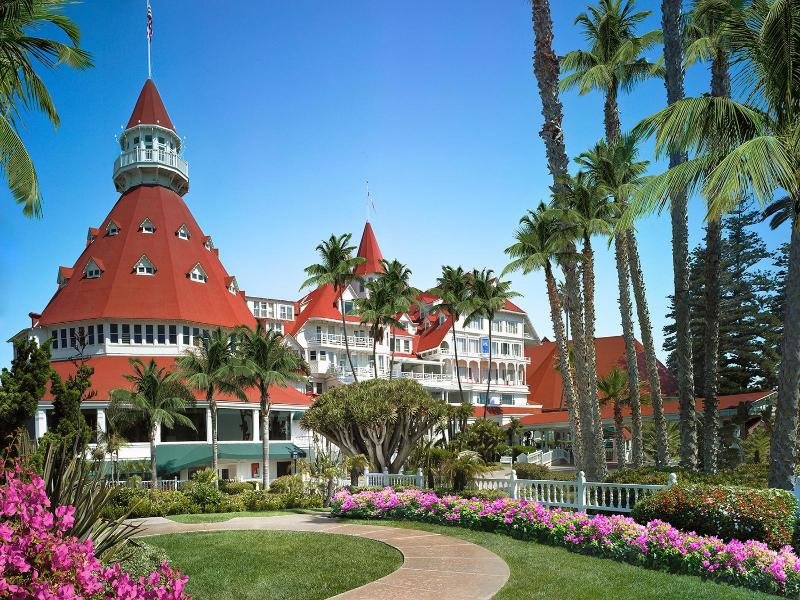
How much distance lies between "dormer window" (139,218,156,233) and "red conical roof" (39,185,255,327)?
0.26 meters

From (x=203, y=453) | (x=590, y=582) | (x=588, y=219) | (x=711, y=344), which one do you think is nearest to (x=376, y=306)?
(x=203, y=453)

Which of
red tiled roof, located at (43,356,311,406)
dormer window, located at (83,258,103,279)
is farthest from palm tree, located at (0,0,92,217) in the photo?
dormer window, located at (83,258,103,279)

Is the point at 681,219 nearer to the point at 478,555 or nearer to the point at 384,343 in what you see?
A: the point at 478,555

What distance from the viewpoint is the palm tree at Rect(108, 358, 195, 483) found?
3812cm

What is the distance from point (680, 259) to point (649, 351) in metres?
5.31

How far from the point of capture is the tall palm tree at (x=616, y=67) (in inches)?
1201

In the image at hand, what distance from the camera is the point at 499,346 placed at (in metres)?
72.1

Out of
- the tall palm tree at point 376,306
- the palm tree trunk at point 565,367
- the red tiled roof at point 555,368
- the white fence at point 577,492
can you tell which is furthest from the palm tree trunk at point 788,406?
the tall palm tree at point 376,306

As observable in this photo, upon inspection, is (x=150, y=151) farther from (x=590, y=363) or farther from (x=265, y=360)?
(x=590, y=363)

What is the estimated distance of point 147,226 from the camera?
52.5m

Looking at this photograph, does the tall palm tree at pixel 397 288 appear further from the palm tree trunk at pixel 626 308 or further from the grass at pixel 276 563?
the grass at pixel 276 563

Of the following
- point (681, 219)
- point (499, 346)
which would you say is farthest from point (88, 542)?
point (499, 346)

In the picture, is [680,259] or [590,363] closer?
[680,259]

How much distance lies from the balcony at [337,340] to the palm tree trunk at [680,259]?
39991 mm
